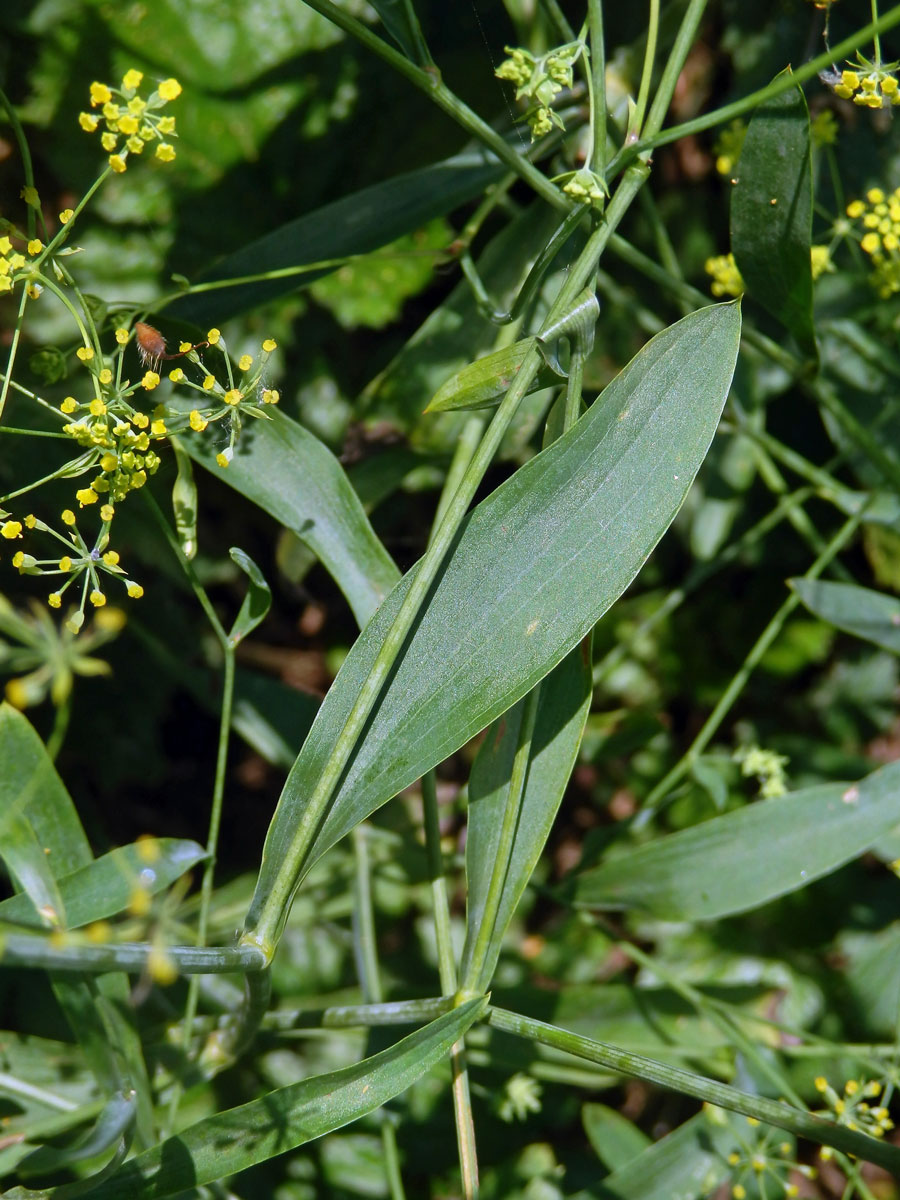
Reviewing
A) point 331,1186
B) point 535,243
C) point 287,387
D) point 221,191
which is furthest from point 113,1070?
point 221,191

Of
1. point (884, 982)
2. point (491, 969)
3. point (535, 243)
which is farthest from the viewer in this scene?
point (884, 982)

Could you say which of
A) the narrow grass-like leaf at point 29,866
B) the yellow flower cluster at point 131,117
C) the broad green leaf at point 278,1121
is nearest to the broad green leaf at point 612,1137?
the broad green leaf at point 278,1121

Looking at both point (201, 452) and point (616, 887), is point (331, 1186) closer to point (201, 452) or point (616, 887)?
point (616, 887)

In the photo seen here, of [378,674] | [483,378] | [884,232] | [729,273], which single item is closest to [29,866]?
[378,674]

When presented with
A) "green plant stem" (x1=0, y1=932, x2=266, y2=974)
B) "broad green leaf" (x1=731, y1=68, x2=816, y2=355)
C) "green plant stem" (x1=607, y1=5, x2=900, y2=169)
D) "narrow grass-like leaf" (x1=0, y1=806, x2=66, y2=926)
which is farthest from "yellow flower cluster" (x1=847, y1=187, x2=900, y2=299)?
"narrow grass-like leaf" (x1=0, y1=806, x2=66, y2=926)

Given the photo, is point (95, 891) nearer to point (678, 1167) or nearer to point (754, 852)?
point (754, 852)

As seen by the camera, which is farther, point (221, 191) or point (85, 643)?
point (221, 191)
